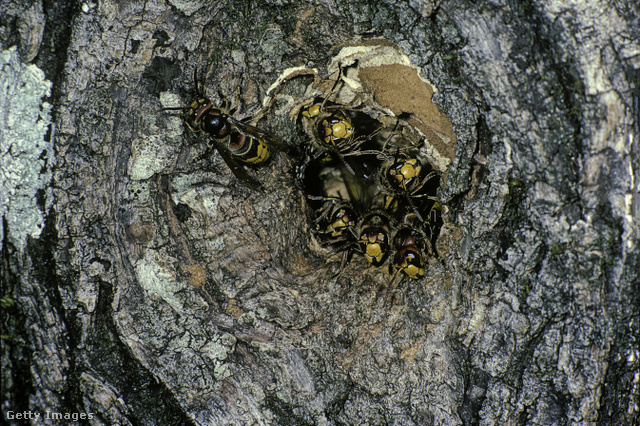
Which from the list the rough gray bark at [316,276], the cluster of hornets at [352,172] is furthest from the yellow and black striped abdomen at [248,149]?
the rough gray bark at [316,276]

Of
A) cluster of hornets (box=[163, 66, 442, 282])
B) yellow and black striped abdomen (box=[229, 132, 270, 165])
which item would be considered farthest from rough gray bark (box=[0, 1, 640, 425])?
yellow and black striped abdomen (box=[229, 132, 270, 165])

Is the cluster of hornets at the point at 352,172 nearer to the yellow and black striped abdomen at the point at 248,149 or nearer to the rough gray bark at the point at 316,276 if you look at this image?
the yellow and black striped abdomen at the point at 248,149

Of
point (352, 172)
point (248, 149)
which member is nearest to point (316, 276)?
point (248, 149)

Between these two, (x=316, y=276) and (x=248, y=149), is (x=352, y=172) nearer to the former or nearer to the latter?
(x=248, y=149)

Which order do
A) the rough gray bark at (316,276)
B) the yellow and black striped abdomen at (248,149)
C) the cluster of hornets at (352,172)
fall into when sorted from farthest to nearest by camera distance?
1. the yellow and black striped abdomen at (248,149)
2. the cluster of hornets at (352,172)
3. the rough gray bark at (316,276)

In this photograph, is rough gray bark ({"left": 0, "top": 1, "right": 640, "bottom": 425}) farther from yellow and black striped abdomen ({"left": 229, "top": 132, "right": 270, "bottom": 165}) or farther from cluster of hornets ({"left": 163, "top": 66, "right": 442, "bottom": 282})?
yellow and black striped abdomen ({"left": 229, "top": 132, "right": 270, "bottom": 165})

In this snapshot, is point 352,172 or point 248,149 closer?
point 248,149
